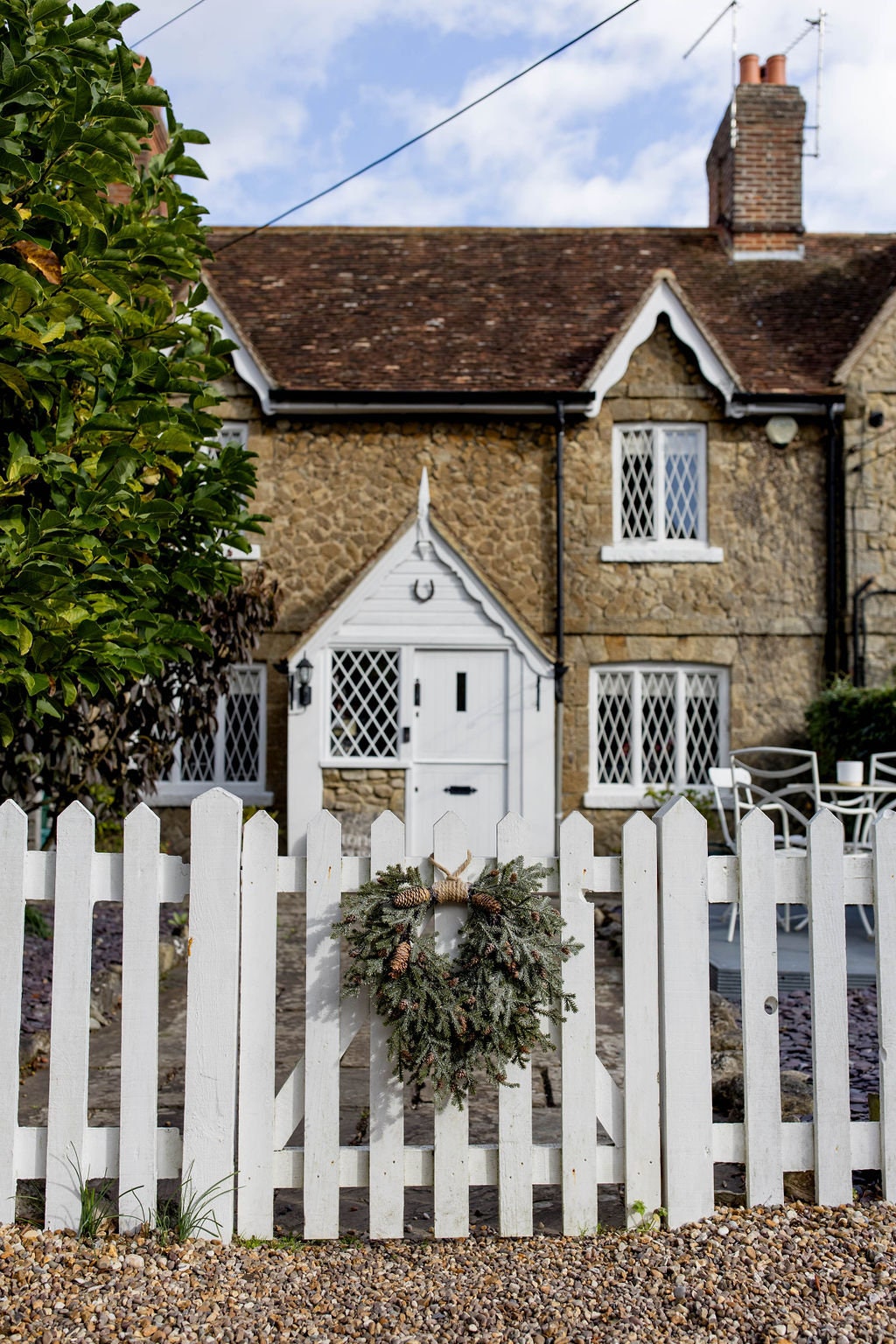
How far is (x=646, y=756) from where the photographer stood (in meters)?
12.3

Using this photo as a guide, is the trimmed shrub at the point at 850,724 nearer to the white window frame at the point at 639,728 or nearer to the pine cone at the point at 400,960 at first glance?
the white window frame at the point at 639,728

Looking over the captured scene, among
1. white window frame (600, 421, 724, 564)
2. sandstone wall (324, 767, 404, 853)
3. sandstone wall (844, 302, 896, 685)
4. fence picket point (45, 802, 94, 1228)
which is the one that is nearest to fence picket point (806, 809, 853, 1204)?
fence picket point (45, 802, 94, 1228)

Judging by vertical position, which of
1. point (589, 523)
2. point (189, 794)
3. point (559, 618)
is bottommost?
point (189, 794)

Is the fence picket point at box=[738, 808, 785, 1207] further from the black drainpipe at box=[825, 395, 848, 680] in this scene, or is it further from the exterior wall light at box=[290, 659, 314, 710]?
the black drainpipe at box=[825, 395, 848, 680]

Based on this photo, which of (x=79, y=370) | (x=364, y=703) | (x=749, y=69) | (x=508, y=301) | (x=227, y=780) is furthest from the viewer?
(x=749, y=69)

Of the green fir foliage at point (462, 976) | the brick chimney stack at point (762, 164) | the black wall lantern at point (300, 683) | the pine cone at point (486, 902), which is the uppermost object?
the brick chimney stack at point (762, 164)

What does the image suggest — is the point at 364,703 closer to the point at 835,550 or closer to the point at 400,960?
the point at 835,550

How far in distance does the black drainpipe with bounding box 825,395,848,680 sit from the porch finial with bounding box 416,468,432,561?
193 inches

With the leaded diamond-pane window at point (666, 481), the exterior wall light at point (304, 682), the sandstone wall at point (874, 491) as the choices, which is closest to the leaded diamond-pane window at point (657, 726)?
the leaded diamond-pane window at point (666, 481)

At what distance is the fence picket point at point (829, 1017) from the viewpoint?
3.10 m

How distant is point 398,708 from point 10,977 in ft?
28.4

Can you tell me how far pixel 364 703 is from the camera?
11.6 m

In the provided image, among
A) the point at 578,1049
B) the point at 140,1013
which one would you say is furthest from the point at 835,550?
the point at 140,1013

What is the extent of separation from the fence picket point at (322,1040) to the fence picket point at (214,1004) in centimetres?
22
